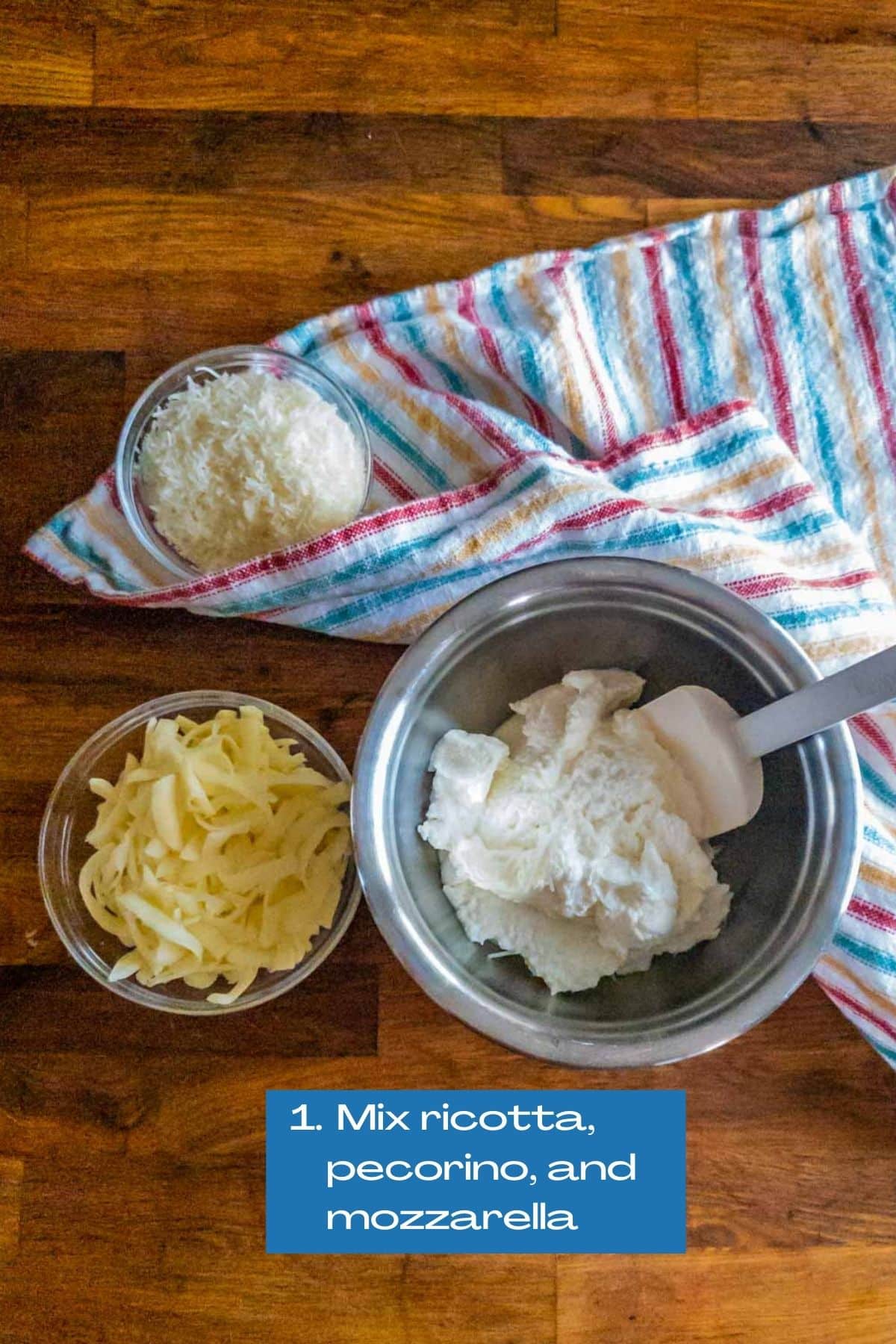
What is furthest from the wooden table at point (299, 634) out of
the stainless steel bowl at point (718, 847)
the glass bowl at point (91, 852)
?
the stainless steel bowl at point (718, 847)

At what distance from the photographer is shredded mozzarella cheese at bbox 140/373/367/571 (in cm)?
101

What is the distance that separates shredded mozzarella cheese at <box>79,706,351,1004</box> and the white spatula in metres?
0.27

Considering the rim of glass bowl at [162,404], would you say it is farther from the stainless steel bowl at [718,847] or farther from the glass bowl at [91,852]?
the stainless steel bowl at [718,847]

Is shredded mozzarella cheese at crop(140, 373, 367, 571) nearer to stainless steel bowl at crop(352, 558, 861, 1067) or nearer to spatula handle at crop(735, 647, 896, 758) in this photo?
stainless steel bowl at crop(352, 558, 861, 1067)

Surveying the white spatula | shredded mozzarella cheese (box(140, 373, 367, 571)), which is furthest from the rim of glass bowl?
the white spatula

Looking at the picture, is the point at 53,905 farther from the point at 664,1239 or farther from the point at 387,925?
the point at 664,1239

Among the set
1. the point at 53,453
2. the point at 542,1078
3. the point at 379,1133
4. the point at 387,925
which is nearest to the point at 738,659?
the point at 387,925

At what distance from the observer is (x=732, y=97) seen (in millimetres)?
1186

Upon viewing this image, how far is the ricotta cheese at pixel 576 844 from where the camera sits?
2.92 feet

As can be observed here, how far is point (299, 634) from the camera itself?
1106mm

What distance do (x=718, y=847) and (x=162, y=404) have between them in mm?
606

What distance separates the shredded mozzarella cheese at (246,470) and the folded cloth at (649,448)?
34 mm

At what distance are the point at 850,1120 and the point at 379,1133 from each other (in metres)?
0.41

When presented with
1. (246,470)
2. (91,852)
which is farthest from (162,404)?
(91,852)
